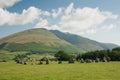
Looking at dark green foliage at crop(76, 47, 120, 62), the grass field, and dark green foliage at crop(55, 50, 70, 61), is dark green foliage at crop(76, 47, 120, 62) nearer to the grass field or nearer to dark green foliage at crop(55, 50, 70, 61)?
dark green foliage at crop(55, 50, 70, 61)

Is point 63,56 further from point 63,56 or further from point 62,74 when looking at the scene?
point 62,74

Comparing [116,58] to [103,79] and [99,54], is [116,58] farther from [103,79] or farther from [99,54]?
[103,79]

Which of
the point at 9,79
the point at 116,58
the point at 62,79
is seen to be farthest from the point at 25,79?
the point at 116,58

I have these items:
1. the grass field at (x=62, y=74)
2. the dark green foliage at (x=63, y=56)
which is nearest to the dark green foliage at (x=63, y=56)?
the dark green foliage at (x=63, y=56)

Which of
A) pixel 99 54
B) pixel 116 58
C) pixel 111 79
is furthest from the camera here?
pixel 99 54

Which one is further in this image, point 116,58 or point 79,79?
point 116,58

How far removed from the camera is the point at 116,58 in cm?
9788

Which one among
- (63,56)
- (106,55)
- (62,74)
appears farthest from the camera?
(63,56)

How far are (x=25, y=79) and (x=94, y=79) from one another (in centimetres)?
947

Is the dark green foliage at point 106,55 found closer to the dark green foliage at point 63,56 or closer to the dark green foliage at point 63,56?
the dark green foliage at point 63,56

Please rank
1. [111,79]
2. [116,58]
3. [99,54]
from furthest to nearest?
1. [99,54]
2. [116,58]
3. [111,79]

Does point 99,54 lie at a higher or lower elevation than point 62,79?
higher

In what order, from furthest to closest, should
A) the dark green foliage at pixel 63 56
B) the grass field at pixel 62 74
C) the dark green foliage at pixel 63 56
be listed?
1. the dark green foliage at pixel 63 56
2. the dark green foliage at pixel 63 56
3. the grass field at pixel 62 74

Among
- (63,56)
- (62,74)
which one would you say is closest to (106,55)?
(63,56)
